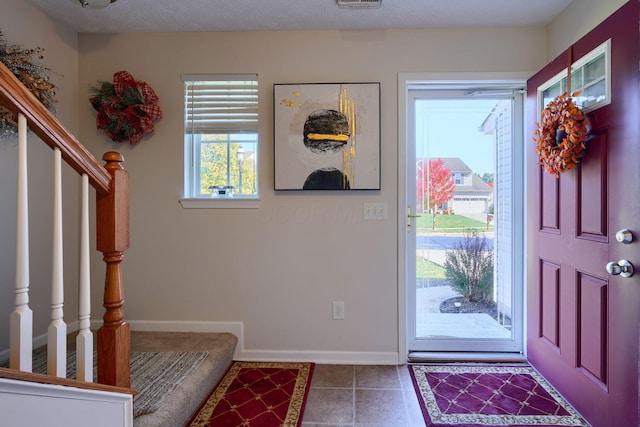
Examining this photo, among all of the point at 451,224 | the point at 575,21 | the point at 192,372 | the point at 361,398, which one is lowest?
the point at 361,398

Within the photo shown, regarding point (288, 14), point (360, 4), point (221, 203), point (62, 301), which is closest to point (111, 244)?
point (62, 301)

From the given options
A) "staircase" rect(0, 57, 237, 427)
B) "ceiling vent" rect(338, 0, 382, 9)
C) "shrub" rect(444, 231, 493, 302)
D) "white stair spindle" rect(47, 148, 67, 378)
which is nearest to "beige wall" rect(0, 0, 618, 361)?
"ceiling vent" rect(338, 0, 382, 9)

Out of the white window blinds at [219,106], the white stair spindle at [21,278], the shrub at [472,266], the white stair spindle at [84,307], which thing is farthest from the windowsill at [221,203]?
the shrub at [472,266]

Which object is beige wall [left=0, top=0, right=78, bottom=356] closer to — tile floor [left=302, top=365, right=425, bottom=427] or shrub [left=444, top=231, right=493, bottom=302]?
tile floor [left=302, top=365, right=425, bottom=427]

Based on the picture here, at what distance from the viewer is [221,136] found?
2391 millimetres

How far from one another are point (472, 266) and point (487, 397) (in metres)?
0.89

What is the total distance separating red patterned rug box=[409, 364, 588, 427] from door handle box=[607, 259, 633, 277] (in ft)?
2.78

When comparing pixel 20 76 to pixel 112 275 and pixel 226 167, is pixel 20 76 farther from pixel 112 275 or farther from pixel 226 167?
pixel 112 275

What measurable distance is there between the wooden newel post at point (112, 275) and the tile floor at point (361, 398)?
1.00m

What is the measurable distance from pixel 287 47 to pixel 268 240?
54.5 inches

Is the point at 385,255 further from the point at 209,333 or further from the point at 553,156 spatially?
the point at 209,333

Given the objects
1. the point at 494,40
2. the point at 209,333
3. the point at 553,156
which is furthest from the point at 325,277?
the point at 494,40

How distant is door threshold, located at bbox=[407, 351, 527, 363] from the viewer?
7.41 feet

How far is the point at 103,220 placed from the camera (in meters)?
1.14
